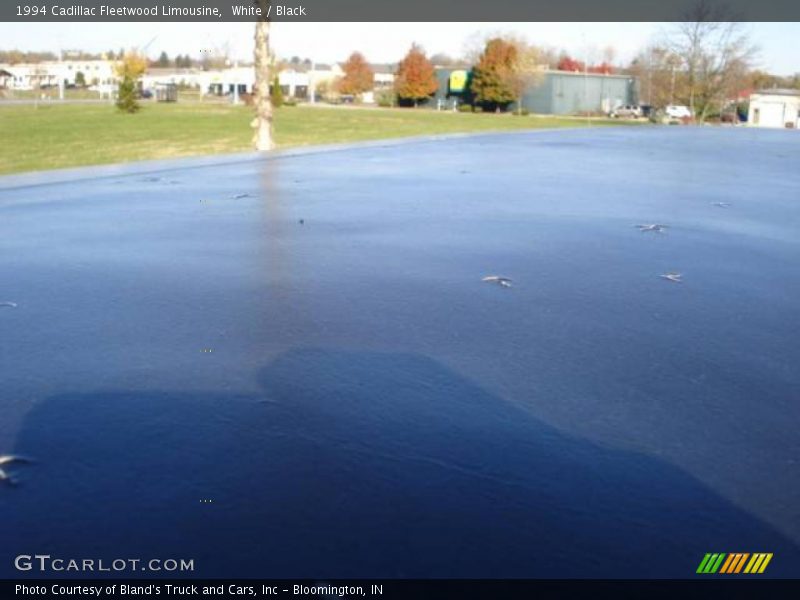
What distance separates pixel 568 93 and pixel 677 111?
12.8 metres

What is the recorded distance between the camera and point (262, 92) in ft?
46.4

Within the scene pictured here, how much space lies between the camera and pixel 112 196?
8.08m

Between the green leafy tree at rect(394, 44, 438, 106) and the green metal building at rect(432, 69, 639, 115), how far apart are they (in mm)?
2039

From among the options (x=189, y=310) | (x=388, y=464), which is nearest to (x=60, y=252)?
(x=189, y=310)

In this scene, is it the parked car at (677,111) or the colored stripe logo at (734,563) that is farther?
the parked car at (677,111)

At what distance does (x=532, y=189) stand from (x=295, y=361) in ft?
20.5

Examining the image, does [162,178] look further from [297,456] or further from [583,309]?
[297,456]

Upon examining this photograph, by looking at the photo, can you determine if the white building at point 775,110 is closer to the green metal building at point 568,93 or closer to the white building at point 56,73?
the green metal building at point 568,93

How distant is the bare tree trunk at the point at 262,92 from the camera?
45.4 ft

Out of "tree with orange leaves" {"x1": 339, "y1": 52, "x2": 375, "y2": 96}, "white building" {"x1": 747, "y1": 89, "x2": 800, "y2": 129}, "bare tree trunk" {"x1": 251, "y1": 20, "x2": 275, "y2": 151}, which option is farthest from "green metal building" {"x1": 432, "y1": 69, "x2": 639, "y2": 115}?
"bare tree trunk" {"x1": 251, "y1": 20, "x2": 275, "y2": 151}

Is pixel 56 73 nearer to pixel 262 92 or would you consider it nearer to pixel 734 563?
pixel 262 92

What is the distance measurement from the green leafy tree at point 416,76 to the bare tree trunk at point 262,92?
48.0 metres

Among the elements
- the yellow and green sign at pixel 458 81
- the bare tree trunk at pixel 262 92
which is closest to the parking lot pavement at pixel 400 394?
the bare tree trunk at pixel 262 92

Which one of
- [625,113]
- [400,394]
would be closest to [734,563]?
[400,394]
